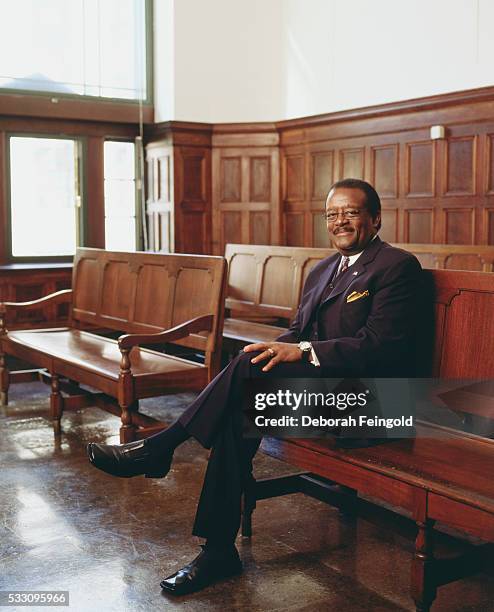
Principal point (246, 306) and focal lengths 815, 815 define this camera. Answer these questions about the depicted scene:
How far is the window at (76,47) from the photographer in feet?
26.2

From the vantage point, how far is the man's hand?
299 centimetres

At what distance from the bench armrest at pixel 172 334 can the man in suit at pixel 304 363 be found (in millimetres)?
1243

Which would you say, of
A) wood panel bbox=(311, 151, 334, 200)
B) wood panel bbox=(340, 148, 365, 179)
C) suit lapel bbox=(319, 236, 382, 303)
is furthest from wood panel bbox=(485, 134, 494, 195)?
suit lapel bbox=(319, 236, 382, 303)

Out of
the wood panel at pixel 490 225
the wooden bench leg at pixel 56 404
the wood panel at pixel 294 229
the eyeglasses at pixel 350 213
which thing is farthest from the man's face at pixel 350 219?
the wood panel at pixel 294 229

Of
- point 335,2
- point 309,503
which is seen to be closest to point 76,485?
point 309,503

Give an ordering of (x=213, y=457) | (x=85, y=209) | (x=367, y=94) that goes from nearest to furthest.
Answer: (x=213, y=457) < (x=367, y=94) < (x=85, y=209)

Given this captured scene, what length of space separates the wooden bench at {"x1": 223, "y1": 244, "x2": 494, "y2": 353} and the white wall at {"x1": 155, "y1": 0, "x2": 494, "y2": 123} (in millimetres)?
1775

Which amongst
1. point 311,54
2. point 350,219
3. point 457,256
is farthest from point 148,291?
point 311,54

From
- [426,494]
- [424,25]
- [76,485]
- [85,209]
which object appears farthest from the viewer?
[85,209]

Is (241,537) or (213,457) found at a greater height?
(213,457)

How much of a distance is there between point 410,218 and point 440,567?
5.18 metres

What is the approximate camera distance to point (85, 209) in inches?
340

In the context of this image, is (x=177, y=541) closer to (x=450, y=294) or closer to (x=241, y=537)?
(x=241, y=537)

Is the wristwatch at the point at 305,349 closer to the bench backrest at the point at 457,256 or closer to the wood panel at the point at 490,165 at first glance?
the bench backrest at the point at 457,256
